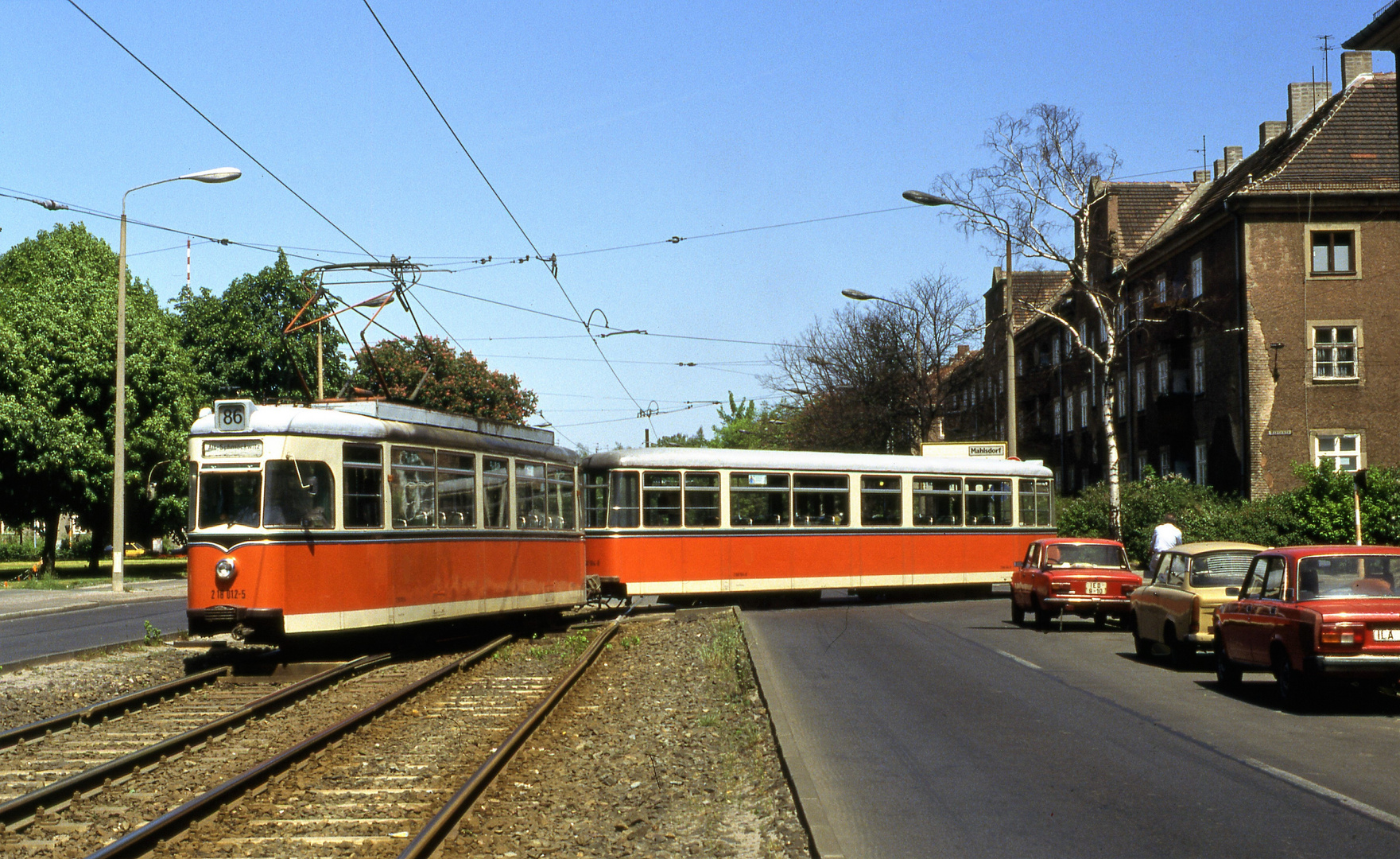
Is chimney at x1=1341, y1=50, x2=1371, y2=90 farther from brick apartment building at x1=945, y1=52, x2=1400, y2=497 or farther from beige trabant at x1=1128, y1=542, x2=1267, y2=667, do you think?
beige trabant at x1=1128, y1=542, x2=1267, y2=667

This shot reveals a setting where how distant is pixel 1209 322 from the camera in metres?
42.1

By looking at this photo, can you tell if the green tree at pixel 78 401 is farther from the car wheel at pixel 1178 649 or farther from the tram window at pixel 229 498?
the car wheel at pixel 1178 649

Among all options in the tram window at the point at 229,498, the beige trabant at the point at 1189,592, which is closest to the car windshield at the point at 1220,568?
the beige trabant at the point at 1189,592

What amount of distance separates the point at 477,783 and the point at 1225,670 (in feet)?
28.2

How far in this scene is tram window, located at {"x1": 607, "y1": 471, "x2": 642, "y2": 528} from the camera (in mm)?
25172

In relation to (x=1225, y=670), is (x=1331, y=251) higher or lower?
higher

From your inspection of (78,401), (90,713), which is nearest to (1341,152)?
(78,401)

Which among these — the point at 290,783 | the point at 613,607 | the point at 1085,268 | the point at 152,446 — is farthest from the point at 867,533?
the point at 152,446

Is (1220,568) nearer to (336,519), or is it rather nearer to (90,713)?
(336,519)

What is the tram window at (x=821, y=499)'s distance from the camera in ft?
89.1

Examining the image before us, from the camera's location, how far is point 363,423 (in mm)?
16016

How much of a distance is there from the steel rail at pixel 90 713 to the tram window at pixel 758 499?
13012 mm

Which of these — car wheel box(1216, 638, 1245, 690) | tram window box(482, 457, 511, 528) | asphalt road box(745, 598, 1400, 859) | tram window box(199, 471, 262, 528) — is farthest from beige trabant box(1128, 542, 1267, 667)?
tram window box(199, 471, 262, 528)

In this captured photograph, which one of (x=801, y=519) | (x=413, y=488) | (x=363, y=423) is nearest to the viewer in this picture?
(x=363, y=423)
